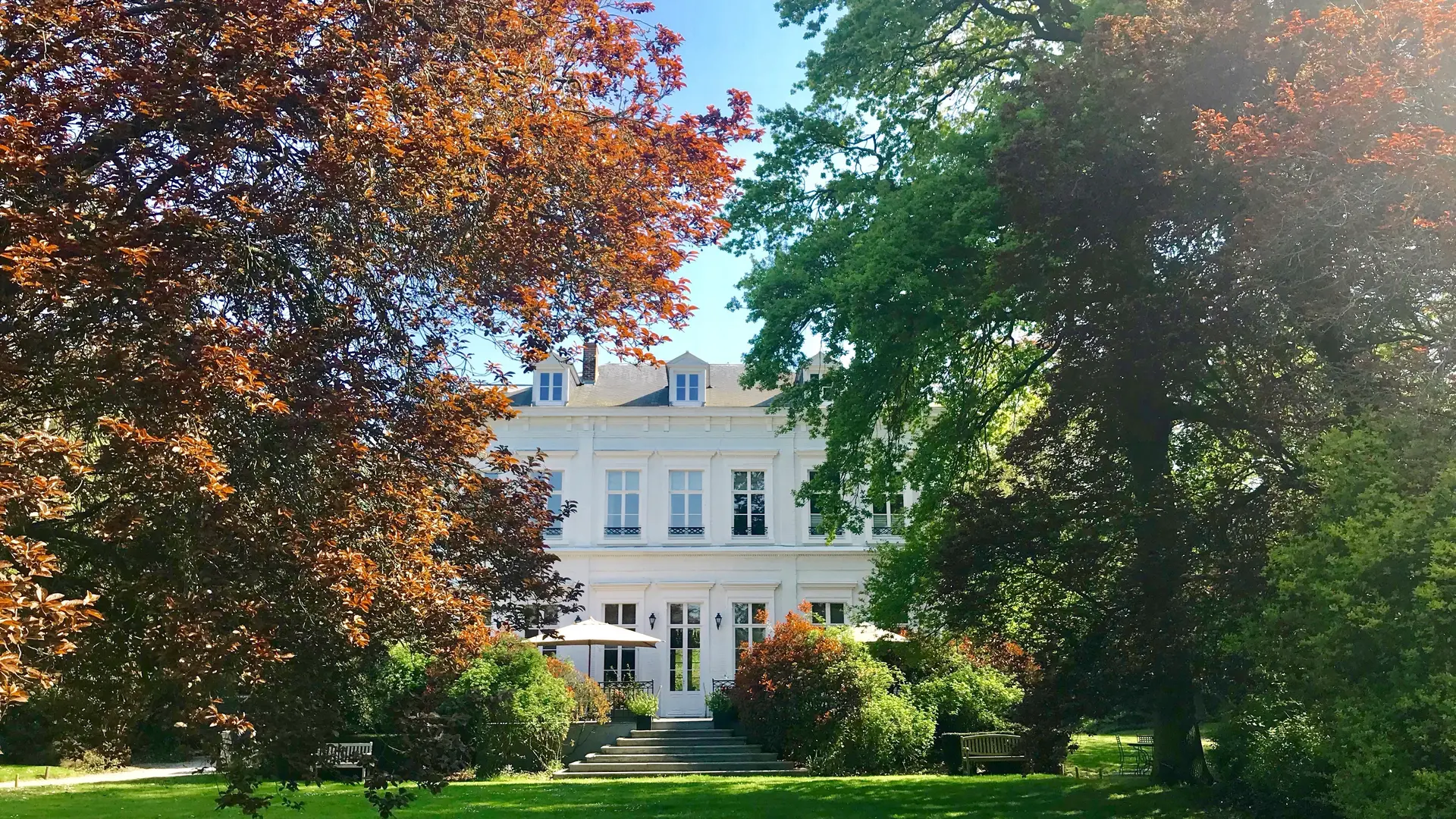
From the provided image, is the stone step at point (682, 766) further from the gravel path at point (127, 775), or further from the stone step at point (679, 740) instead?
the gravel path at point (127, 775)

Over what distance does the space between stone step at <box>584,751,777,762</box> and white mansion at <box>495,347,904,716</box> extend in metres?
9.33

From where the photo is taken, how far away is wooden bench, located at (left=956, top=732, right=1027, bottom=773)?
18641 mm

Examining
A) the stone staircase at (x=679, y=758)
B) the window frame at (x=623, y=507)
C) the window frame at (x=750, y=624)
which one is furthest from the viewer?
the window frame at (x=623, y=507)

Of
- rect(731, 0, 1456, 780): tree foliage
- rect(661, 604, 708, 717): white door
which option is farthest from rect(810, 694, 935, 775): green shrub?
rect(661, 604, 708, 717): white door

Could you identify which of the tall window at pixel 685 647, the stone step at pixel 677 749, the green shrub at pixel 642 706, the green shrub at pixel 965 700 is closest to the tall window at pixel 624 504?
the tall window at pixel 685 647

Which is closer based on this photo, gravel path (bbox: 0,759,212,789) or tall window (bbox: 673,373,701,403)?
gravel path (bbox: 0,759,212,789)

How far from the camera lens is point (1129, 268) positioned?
10242 mm

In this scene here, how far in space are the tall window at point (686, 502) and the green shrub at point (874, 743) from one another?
12336mm

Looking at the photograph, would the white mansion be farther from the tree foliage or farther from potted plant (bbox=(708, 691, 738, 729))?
the tree foliage

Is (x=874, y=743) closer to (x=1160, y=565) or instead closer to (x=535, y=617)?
(x=1160, y=565)

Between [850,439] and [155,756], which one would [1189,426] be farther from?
[155,756]

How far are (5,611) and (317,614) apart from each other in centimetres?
270

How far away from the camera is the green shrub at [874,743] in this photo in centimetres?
1822

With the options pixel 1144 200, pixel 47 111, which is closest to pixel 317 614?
pixel 47 111
